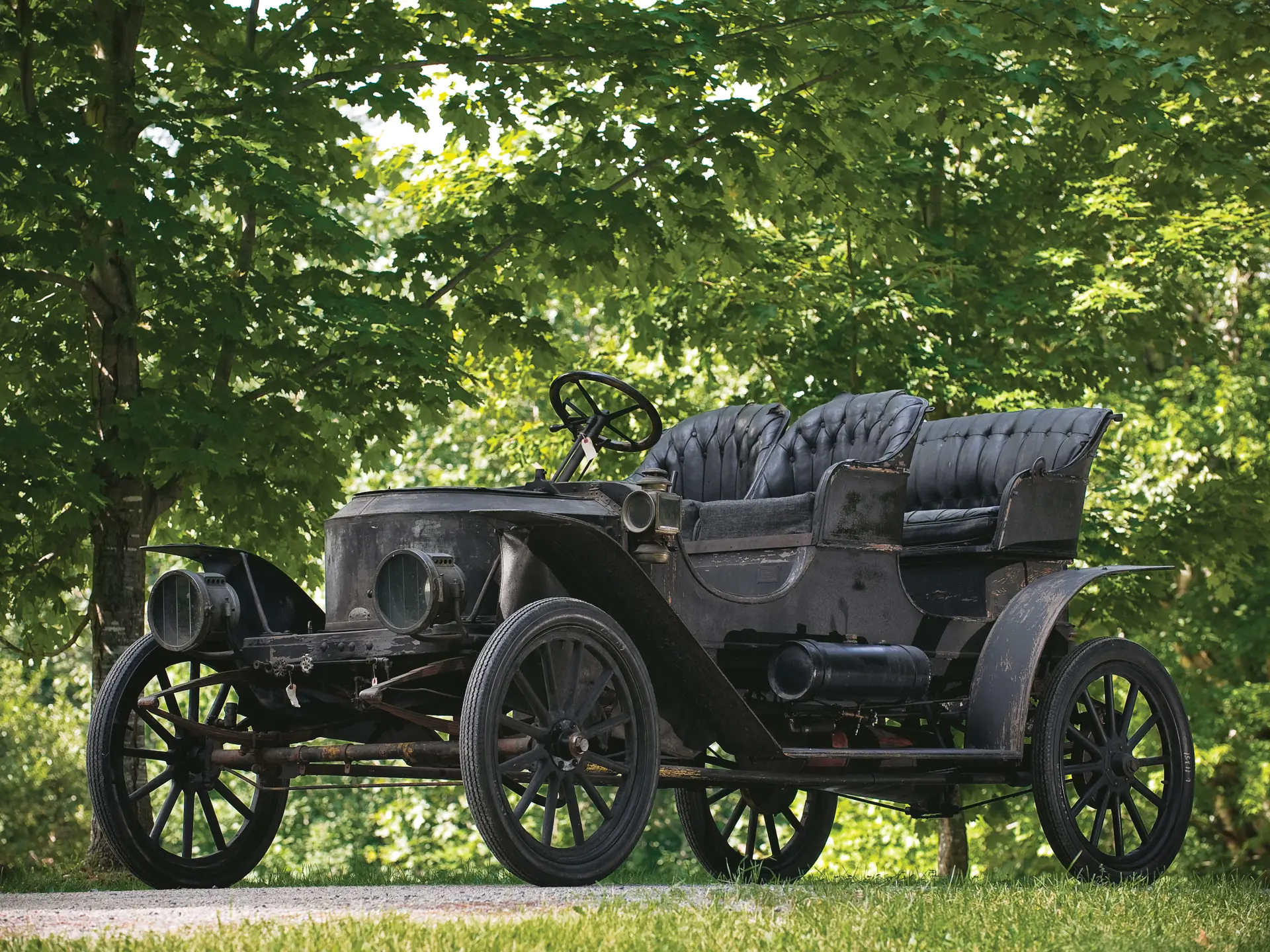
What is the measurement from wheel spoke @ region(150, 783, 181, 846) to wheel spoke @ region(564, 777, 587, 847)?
188 centimetres

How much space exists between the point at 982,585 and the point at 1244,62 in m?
4.90

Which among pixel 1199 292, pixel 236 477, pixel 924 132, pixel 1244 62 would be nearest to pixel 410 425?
pixel 236 477

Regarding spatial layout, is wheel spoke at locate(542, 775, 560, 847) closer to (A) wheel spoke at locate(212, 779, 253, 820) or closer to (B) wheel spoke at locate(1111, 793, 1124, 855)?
(A) wheel spoke at locate(212, 779, 253, 820)

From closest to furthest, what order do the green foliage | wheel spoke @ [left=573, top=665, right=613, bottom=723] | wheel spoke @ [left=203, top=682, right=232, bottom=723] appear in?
wheel spoke @ [left=573, top=665, right=613, bottom=723]
wheel spoke @ [left=203, top=682, right=232, bottom=723]
the green foliage

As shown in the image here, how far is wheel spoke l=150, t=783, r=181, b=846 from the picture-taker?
6.73m

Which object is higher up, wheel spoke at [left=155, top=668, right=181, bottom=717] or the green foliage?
wheel spoke at [left=155, top=668, right=181, bottom=717]

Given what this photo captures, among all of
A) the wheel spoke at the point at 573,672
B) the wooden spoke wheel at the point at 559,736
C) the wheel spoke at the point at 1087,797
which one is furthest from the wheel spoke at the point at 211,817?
the wheel spoke at the point at 1087,797

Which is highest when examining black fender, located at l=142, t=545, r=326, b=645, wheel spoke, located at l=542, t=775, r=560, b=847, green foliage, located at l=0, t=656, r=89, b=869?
black fender, located at l=142, t=545, r=326, b=645

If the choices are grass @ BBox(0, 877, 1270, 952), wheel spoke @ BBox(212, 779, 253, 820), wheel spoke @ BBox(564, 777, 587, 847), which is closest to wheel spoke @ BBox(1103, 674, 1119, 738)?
grass @ BBox(0, 877, 1270, 952)

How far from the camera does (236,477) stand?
32.9 feet

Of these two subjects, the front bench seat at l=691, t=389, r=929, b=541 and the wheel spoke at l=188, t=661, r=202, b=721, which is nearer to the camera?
the wheel spoke at l=188, t=661, r=202, b=721

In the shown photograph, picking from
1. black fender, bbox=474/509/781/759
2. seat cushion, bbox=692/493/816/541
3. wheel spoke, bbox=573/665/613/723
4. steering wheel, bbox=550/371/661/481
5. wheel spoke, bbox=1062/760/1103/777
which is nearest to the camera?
wheel spoke, bbox=573/665/613/723

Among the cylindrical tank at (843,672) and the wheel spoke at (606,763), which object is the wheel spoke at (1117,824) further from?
the wheel spoke at (606,763)

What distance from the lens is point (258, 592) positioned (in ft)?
22.4
